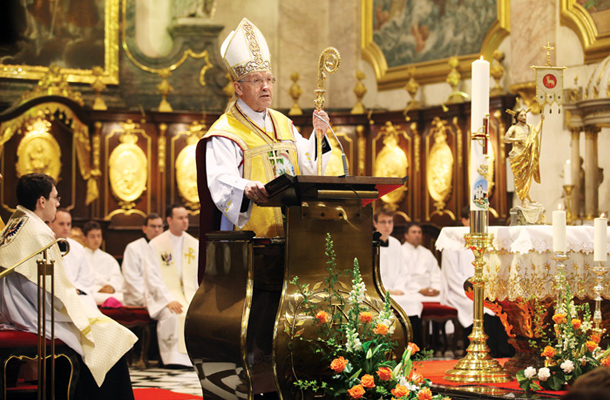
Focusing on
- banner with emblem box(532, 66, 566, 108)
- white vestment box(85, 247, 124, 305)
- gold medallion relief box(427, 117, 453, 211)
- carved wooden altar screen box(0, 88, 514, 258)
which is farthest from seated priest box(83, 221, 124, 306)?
banner with emblem box(532, 66, 566, 108)

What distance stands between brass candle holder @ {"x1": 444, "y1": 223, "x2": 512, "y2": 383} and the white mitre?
1.44 meters

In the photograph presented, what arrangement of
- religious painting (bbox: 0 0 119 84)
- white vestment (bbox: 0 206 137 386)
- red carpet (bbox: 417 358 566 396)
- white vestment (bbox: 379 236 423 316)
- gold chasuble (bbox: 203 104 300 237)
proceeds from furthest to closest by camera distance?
religious painting (bbox: 0 0 119 84) → white vestment (bbox: 379 236 423 316) → white vestment (bbox: 0 206 137 386) → red carpet (bbox: 417 358 566 396) → gold chasuble (bbox: 203 104 300 237)

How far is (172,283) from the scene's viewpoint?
10000 mm

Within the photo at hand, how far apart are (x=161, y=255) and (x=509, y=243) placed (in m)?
5.46

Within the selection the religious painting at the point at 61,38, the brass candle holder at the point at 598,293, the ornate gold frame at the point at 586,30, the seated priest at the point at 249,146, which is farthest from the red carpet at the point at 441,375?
the religious painting at the point at 61,38

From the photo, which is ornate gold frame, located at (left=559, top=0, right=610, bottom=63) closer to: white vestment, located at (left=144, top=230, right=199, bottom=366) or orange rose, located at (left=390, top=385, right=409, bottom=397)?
white vestment, located at (left=144, top=230, right=199, bottom=366)

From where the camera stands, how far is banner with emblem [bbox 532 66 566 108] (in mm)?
5949

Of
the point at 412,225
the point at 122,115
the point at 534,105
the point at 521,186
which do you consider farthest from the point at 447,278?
the point at 122,115

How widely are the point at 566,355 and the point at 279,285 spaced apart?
163cm

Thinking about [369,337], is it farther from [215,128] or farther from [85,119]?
[85,119]

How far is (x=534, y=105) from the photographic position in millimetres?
10312

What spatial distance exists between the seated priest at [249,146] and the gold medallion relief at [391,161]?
721cm

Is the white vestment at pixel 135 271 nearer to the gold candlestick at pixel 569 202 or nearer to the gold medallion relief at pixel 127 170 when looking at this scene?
the gold medallion relief at pixel 127 170

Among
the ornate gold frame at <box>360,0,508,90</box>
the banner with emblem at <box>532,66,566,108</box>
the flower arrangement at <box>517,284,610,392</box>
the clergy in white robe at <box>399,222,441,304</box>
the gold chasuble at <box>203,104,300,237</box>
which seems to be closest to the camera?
the gold chasuble at <box>203,104,300,237</box>
